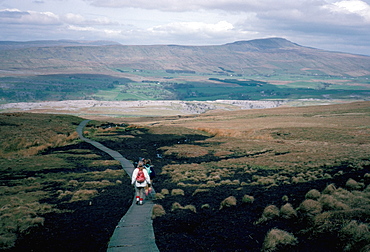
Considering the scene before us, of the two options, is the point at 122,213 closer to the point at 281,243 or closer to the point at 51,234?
the point at 51,234

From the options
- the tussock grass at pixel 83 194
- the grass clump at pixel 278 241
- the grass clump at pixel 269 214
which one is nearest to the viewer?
the grass clump at pixel 278 241

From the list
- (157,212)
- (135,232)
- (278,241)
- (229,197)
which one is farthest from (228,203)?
Result: (278,241)

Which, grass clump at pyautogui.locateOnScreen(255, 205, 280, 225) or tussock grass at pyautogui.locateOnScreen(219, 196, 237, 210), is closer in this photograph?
grass clump at pyautogui.locateOnScreen(255, 205, 280, 225)

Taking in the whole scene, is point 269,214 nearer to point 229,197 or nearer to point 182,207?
point 229,197

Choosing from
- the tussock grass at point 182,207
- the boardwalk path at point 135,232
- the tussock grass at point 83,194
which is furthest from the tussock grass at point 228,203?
the tussock grass at point 83,194

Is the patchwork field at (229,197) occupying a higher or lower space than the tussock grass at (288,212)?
lower

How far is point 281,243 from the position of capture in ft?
31.4

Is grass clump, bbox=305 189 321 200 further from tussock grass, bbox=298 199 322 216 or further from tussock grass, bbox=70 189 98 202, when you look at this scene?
tussock grass, bbox=70 189 98 202

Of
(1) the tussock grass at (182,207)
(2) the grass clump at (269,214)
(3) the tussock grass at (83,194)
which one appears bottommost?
(3) the tussock grass at (83,194)

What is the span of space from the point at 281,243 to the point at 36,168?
802 inches

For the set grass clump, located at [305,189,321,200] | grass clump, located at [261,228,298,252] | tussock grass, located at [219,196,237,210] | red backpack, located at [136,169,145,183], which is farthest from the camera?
red backpack, located at [136,169,145,183]

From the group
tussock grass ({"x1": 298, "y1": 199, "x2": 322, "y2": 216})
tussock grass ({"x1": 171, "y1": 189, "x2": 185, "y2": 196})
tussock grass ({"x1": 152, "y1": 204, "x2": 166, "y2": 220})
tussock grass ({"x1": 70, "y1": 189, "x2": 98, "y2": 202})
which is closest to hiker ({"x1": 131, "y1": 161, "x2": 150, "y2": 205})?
tussock grass ({"x1": 152, "y1": 204, "x2": 166, "y2": 220})

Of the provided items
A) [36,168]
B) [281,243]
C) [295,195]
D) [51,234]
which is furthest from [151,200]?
[36,168]

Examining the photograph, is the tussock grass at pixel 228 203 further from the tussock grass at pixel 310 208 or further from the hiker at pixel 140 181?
the hiker at pixel 140 181
